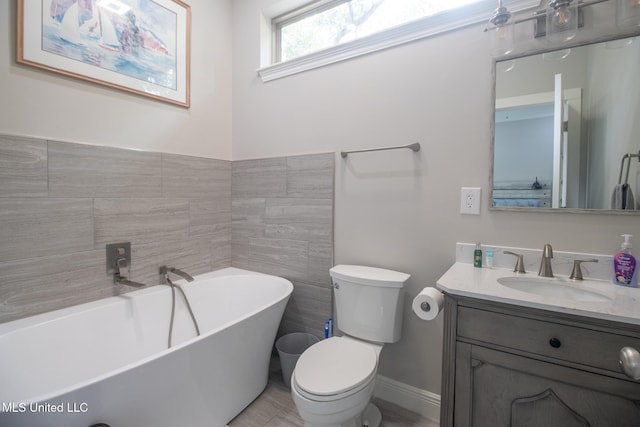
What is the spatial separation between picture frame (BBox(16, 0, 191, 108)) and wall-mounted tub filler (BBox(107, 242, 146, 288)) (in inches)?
37.5

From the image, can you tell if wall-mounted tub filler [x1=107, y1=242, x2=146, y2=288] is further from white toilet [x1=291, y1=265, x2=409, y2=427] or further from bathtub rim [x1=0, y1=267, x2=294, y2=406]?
white toilet [x1=291, y1=265, x2=409, y2=427]

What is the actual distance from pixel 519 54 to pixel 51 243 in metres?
2.49

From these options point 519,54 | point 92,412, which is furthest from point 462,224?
point 92,412

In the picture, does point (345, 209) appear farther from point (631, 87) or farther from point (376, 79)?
point (631, 87)

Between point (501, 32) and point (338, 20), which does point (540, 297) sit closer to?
point (501, 32)

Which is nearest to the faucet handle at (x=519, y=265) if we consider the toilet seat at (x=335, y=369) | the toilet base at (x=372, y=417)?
the toilet seat at (x=335, y=369)

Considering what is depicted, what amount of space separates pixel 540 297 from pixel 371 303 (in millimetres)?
766

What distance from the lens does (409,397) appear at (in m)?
1.61

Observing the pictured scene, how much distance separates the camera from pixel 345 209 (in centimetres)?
183

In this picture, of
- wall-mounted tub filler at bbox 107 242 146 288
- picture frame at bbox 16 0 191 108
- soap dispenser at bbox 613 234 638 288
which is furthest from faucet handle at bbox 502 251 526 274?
picture frame at bbox 16 0 191 108

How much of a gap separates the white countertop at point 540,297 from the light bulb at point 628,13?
1044 millimetres

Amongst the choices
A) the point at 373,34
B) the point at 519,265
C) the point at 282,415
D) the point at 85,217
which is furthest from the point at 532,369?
the point at 85,217

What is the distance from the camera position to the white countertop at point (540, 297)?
0.82 meters

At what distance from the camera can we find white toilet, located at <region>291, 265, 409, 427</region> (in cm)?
113
